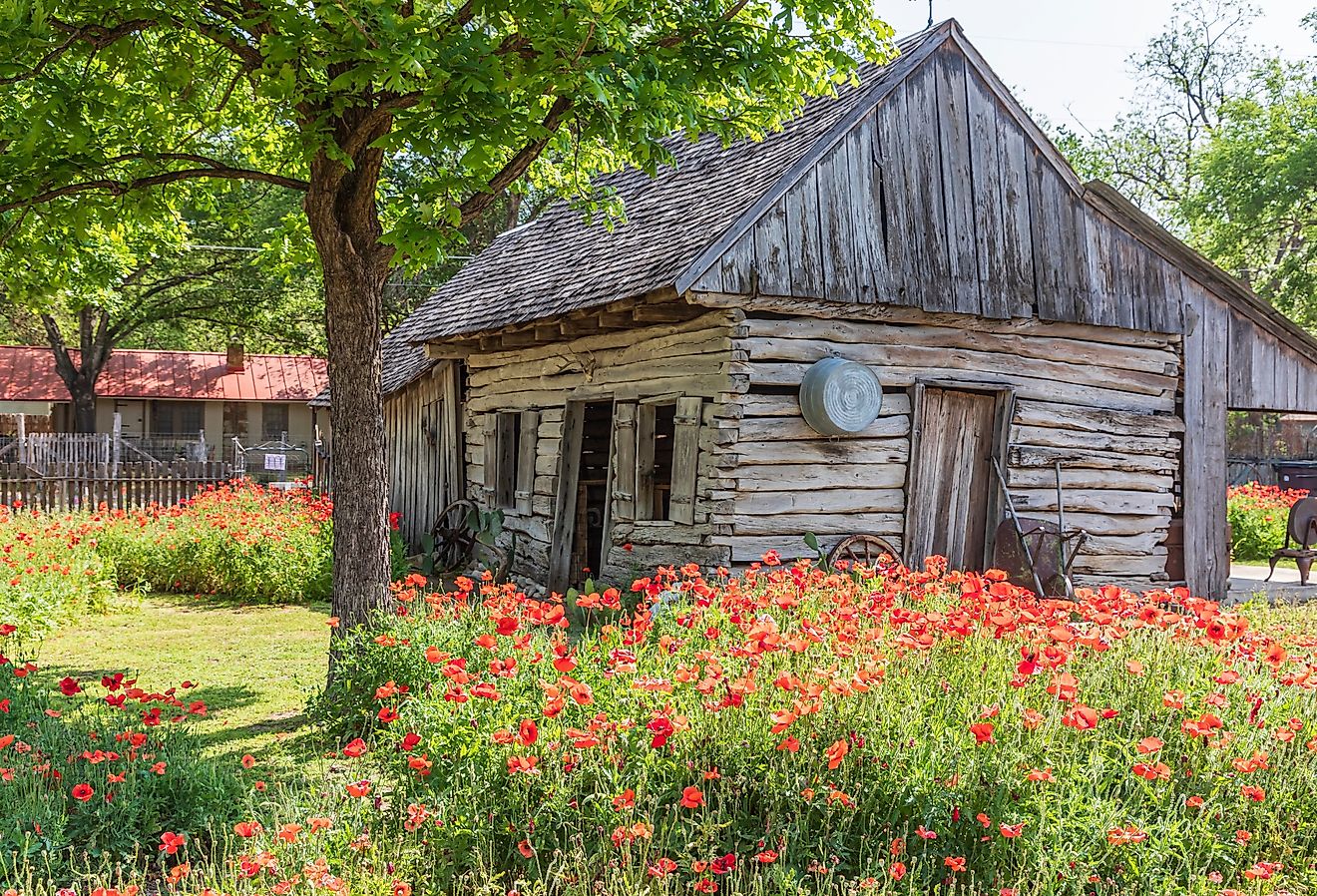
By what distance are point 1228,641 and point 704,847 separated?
265cm

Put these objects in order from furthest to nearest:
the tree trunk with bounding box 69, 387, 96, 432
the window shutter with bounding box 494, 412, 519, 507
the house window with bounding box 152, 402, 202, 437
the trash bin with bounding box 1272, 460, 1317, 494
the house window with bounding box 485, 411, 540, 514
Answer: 1. the house window with bounding box 152, 402, 202, 437
2. the tree trunk with bounding box 69, 387, 96, 432
3. the trash bin with bounding box 1272, 460, 1317, 494
4. the window shutter with bounding box 494, 412, 519, 507
5. the house window with bounding box 485, 411, 540, 514

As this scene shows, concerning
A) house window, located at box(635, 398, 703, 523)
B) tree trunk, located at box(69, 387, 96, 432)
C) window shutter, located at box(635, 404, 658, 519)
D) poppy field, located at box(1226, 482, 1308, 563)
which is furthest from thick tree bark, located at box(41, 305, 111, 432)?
poppy field, located at box(1226, 482, 1308, 563)

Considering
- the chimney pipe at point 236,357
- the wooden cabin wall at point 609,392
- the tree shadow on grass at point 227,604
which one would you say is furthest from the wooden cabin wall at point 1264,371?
the chimney pipe at point 236,357

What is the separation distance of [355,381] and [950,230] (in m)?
5.55

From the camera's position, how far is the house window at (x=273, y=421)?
1516 inches

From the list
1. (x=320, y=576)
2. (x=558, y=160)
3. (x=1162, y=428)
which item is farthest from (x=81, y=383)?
(x=1162, y=428)

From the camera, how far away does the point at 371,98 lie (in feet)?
23.8

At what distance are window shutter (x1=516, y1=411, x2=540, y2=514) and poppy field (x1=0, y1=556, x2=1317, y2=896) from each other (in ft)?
24.6

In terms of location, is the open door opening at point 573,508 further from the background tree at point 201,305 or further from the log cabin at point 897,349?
the background tree at point 201,305

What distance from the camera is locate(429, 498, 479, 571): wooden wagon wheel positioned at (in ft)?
48.2

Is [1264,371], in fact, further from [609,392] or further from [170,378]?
[170,378]

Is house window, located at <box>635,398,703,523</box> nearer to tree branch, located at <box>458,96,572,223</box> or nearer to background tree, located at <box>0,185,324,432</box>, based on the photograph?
tree branch, located at <box>458,96,572,223</box>

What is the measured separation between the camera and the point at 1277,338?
1196cm

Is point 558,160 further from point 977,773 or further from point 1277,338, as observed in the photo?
point 1277,338
